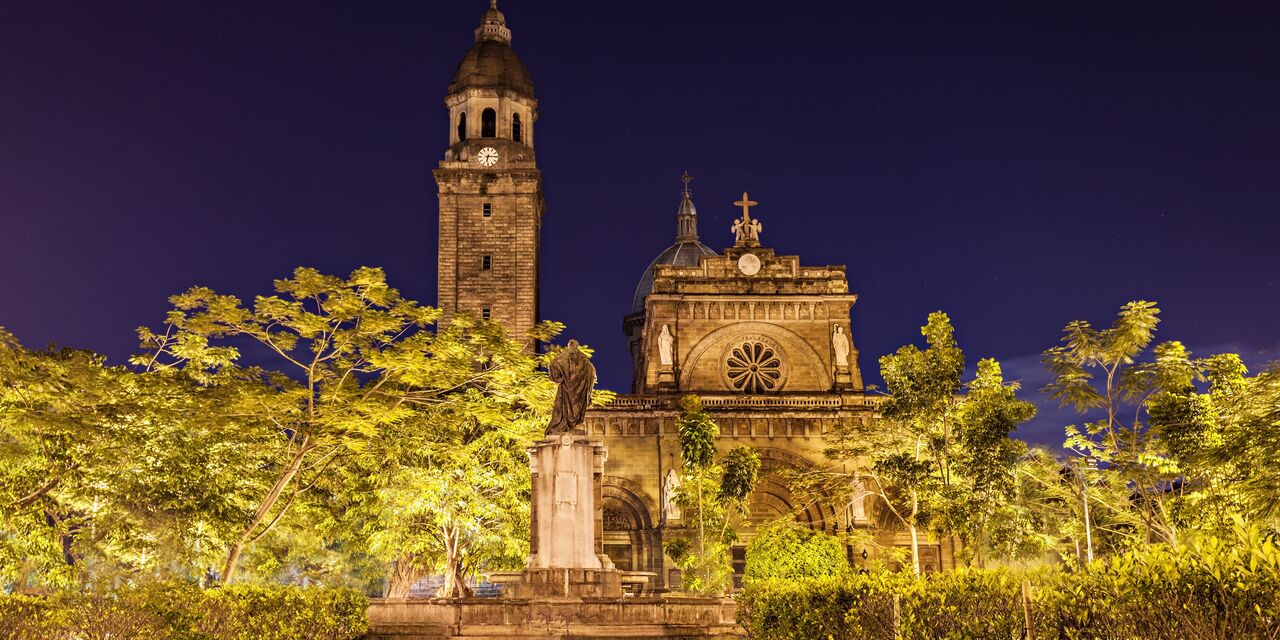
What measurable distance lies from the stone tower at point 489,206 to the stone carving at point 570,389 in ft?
87.0

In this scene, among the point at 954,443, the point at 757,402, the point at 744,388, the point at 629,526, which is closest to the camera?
the point at 954,443

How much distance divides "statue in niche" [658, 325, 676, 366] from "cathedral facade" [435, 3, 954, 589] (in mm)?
54

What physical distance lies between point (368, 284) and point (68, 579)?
830 cm

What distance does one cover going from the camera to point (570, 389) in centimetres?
2000

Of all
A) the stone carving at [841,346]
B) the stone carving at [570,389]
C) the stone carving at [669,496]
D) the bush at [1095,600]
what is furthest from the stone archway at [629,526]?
the bush at [1095,600]

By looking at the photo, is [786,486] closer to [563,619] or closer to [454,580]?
[454,580]

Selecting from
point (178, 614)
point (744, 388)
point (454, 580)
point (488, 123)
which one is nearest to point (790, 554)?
point (454, 580)

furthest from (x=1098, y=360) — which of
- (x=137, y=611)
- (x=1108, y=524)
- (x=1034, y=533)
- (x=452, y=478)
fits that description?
(x=137, y=611)

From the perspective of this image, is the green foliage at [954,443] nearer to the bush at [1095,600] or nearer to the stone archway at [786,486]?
the stone archway at [786,486]

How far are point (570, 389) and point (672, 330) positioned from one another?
25.2 m

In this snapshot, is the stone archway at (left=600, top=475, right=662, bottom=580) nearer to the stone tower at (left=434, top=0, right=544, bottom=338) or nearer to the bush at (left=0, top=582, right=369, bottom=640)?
the stone tower at (left=434, top=0, right=544, bottom=338)

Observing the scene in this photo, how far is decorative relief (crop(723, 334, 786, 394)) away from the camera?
44844mm

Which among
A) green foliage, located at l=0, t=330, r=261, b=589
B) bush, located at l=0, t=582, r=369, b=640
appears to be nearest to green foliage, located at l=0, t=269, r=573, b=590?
green foliage, located at l=0, t=330, r=261, b=589

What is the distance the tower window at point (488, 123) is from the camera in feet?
164
